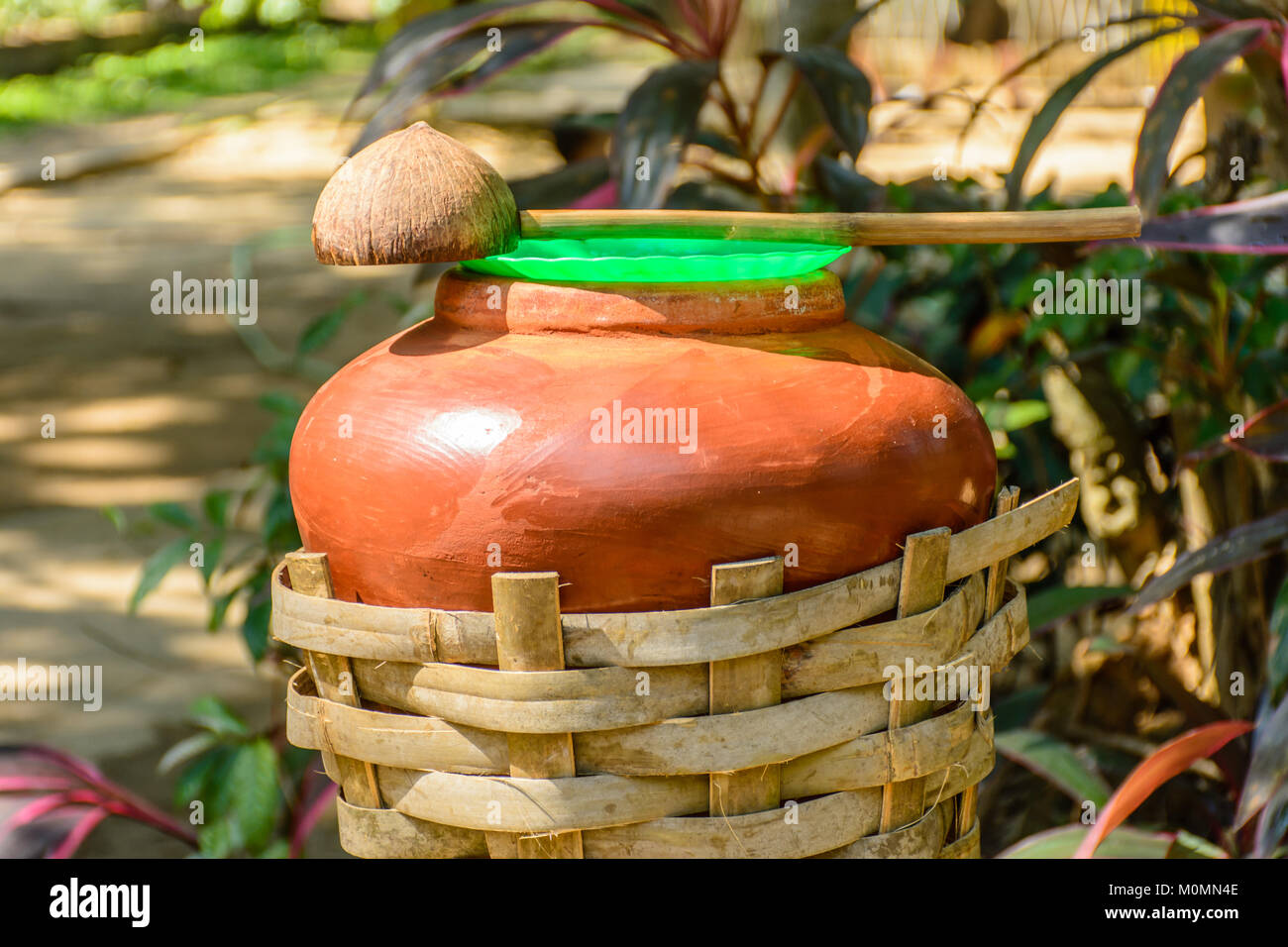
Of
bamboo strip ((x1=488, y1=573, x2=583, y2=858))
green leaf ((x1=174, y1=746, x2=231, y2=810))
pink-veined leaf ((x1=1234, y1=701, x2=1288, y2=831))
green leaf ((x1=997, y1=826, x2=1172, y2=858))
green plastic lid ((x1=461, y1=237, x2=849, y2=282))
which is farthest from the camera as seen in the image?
green leaf ((x1=174, y1=746, x2=231, y2=810))

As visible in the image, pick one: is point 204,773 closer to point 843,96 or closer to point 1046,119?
point 843,96

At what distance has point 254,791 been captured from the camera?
1.55 metres

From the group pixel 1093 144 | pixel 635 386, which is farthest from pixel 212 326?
pixel 1093 144

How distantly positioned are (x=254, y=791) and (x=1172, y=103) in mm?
1255

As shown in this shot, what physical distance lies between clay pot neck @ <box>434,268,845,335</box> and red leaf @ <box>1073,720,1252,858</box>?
57cm

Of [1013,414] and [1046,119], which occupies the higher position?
[1046,119]

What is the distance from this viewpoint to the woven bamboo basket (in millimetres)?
839

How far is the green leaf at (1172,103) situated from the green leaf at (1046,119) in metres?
0.15

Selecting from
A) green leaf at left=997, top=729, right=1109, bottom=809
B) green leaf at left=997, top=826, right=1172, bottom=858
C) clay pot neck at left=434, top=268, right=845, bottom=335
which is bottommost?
green leaf at left=997, top=826, right=1172, bottom=858

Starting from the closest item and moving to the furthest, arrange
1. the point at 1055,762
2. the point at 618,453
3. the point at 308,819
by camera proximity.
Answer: the point at 618,453, the point at 1055,762, the point at 308,819

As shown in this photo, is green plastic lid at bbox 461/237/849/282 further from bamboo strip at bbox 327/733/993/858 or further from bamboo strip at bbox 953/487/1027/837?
bamboo strip at bbox 327/733/993/858

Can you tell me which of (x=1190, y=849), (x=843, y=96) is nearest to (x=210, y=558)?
(x=843, y=96)

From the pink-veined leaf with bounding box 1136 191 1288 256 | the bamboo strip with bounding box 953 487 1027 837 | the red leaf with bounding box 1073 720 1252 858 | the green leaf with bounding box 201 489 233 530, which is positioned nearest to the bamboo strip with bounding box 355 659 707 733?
the bamboo strip with bounding box 953 487 1027 837
